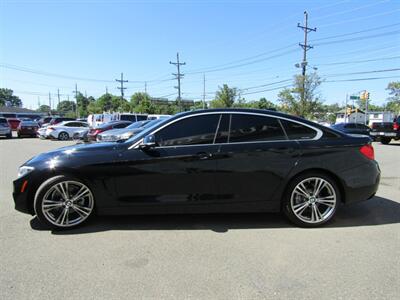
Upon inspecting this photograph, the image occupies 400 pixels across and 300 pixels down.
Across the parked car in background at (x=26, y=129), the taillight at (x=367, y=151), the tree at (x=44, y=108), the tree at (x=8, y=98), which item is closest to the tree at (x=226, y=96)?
the parked car in background at (x=26, y=129)

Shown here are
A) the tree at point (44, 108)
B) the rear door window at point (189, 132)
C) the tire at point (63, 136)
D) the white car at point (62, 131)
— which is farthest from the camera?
the tree at point (44, 108)

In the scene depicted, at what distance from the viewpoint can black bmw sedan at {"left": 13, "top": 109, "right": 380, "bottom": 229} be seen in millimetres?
4523

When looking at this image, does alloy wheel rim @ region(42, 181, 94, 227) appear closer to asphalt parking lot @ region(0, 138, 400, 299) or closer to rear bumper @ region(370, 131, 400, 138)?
asphalt parking lot @ region(0, 138, 400, 299)

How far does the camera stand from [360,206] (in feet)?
19.2

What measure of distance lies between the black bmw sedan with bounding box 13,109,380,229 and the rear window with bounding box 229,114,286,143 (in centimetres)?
1

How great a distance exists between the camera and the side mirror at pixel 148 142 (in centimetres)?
450

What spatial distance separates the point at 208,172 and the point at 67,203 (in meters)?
1.93

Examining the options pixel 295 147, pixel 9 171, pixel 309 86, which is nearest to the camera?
pixel 295 147

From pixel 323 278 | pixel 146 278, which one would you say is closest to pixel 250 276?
pixel 323 278

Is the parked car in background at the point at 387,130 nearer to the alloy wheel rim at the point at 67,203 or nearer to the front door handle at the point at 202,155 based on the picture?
the front door handle at the point at 202,155

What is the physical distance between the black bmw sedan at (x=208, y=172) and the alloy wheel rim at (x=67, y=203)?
0.01 meters

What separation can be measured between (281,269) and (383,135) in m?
22.8

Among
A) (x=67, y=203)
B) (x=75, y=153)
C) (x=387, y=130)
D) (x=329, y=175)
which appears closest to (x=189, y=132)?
(x=75, y=153)

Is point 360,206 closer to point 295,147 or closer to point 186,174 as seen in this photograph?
point 295,147
